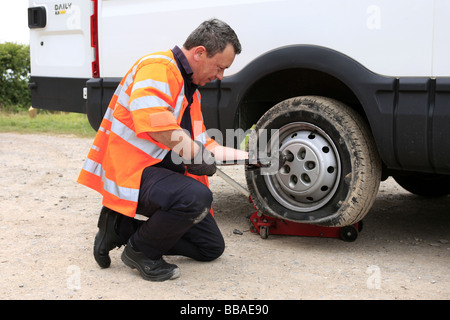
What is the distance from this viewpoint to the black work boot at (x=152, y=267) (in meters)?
3.06

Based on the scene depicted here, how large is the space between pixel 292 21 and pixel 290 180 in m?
0.94

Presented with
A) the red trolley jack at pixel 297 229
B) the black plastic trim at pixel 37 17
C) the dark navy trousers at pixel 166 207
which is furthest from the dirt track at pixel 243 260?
the black plastic trim at pixel 37 17

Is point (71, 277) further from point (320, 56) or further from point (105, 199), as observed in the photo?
point (320, 56)

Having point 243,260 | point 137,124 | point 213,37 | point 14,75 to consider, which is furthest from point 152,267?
point 14,75

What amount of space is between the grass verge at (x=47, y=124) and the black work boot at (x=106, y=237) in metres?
6.28

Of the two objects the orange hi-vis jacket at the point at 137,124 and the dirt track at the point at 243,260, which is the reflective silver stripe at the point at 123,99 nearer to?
the orange hi-vis jacket at the point at 137,124

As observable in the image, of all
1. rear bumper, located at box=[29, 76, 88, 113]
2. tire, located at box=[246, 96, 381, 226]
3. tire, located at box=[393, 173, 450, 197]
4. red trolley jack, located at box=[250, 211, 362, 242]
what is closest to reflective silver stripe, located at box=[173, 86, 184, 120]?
tire, located at box=[246, 96, 381, 226]

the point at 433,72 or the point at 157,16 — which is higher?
the point at 157,16

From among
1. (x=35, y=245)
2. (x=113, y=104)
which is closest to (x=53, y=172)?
(x=35, y=245)

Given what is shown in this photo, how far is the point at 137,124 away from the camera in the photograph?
2.84 metres

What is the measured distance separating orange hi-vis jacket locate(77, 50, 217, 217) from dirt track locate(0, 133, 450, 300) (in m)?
0.47

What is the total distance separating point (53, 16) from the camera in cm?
489

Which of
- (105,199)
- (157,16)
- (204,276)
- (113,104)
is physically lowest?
(204,276)

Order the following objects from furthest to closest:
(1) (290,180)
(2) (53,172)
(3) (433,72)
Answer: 1. (2) (53,172)
2. (1) (290,180)
3. (3) (433,72)
